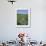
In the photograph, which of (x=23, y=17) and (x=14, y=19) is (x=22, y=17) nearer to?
(x=23, y=17)

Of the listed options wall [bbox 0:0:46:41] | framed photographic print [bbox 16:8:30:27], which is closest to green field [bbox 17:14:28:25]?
framed photographic print [bbox 16:8:30:27]

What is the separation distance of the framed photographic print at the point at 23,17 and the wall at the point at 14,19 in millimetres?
144

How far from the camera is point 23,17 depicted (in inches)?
243

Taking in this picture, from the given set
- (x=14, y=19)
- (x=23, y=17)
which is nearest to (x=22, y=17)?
(x=23, y=17)

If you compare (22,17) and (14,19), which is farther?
(22,17)

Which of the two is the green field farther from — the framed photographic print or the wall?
the wall

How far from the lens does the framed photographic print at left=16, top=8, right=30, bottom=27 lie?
6085 millimetres

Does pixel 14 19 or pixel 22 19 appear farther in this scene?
pixel 22 19

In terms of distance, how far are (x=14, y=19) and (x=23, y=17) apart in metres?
0.44

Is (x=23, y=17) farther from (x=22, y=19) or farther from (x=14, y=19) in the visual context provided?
(x=14, y=19)

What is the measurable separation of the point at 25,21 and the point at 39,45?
7.11ft

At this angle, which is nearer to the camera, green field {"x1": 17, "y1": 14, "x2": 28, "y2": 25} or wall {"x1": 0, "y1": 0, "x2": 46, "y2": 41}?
wall {"x1": 0, "y1": 0, "x2": 46, "y2": 41}

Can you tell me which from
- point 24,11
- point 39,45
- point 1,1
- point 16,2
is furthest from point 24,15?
point 39,45

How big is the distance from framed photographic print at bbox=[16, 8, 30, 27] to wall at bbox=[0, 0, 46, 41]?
14 centimetres
